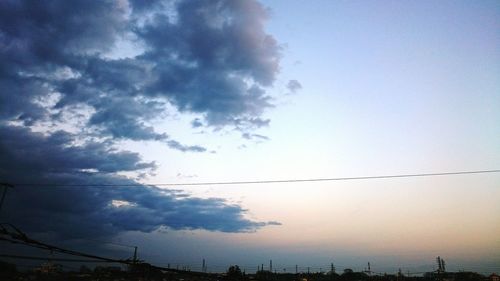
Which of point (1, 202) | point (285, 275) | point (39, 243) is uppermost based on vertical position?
point (1, 202)

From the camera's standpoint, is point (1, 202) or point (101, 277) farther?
point (101, 277)

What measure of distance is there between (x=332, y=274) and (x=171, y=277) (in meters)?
46.8

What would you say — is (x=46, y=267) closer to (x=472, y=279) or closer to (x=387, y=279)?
(x=387, y=279)

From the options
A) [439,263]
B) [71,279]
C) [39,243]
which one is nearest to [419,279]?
[439,263]

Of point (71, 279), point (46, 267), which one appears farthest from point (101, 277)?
point (46, 267)

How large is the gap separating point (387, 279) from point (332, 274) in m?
14.5

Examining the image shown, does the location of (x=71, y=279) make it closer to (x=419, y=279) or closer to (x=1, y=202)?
(x=1, y=202)

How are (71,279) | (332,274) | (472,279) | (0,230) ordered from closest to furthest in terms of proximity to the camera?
(0,230)
(71,279)
(472,279)
(332,274)

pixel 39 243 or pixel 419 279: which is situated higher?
pixel 39 243

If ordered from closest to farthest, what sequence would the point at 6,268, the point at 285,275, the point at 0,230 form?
the point at 0,230 < the point at 6,268 < the point at 285,275

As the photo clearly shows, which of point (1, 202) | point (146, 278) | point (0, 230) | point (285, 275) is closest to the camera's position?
point (0, 230)

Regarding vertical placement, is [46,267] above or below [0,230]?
below

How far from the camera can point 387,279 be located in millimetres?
84250

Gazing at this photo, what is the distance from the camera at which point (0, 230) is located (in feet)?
41.2
